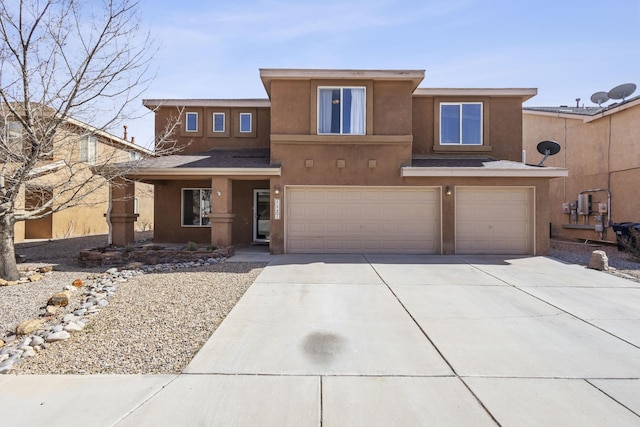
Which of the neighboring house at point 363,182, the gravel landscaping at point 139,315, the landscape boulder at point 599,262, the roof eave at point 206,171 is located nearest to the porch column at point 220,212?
the neighboring house at point 363,182

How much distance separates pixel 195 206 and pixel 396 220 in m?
8.14

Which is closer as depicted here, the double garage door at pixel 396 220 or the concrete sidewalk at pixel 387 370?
the concrete sidewalk at pixel 387 370

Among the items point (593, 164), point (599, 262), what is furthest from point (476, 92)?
point (593, 164)

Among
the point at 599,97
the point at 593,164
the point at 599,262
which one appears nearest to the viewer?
the point at 599,262

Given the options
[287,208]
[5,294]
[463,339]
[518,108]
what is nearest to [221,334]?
[463,339]

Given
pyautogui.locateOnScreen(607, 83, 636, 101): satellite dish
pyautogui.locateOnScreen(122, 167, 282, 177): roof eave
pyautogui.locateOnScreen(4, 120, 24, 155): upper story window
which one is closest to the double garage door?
pyautogui.locateOnScreen(122, 167, 282, 177): roof eave

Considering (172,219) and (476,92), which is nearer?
(476,92)

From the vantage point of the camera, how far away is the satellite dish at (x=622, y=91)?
14.7m

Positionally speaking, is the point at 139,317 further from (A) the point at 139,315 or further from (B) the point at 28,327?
(B) the point at 28,327

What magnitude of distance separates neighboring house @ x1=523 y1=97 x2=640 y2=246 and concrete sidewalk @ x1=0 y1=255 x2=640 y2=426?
9.98 m

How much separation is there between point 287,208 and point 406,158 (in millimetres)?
4273

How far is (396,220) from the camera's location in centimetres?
1189

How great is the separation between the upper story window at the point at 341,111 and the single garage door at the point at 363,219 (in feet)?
6.50

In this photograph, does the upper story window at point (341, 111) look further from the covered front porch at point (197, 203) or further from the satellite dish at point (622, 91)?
the satellite dish at point (622, 91)
